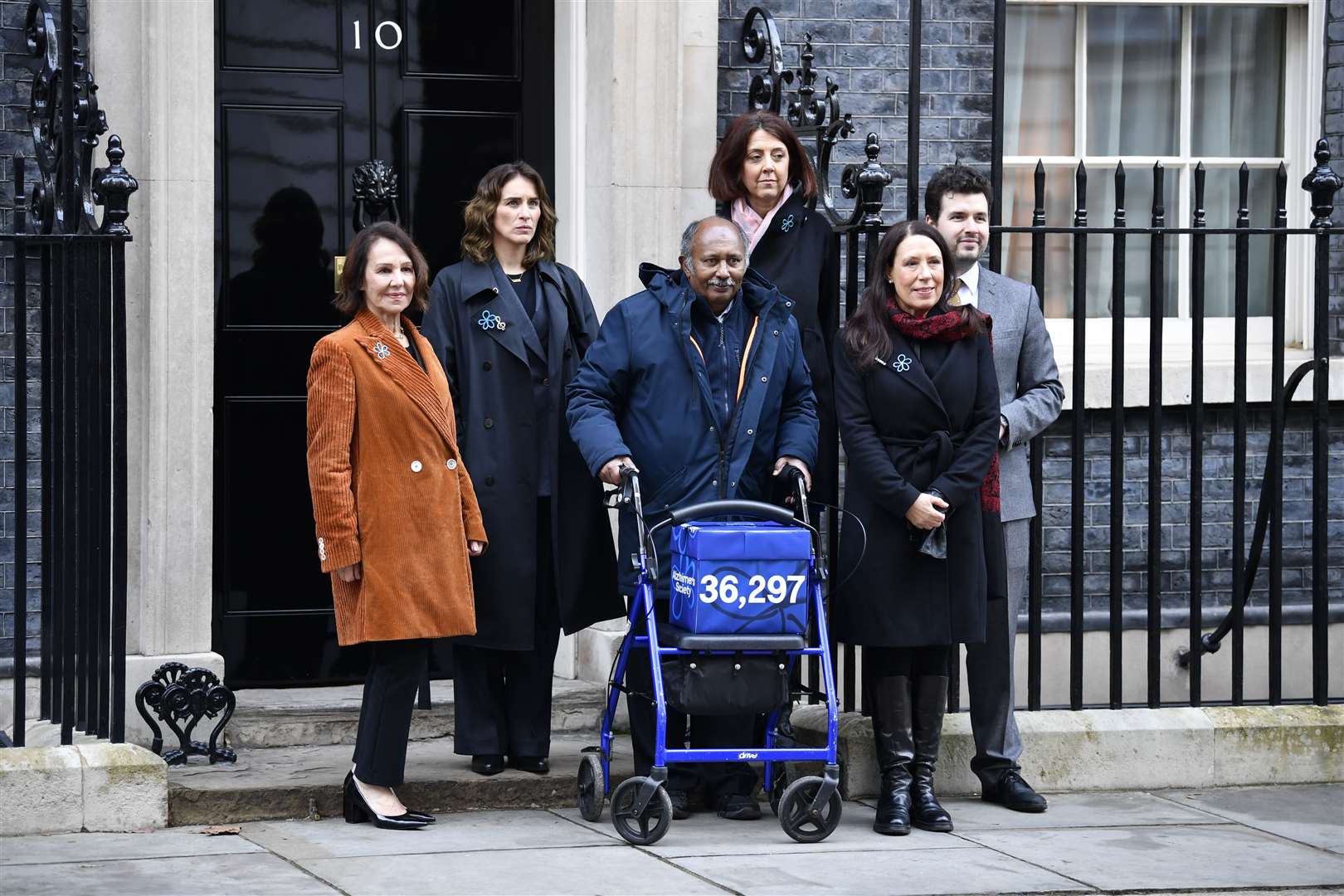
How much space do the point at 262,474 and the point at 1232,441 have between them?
13.6ft

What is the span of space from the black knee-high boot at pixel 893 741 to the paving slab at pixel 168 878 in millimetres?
1833

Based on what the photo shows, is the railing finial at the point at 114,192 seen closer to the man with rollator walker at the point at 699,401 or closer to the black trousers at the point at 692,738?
the man with rollator walker at the point at 699,401

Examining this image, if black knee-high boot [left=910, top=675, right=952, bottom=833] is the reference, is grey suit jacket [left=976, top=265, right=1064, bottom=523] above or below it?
above

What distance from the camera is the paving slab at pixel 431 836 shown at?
233 inches

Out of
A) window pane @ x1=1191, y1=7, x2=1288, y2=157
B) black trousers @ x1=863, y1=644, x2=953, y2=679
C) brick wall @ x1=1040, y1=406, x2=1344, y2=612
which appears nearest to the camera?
black trousers @ x1=863, y1=644, x2=953, y2=679

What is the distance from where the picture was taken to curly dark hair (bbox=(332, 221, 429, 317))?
6.17 meters

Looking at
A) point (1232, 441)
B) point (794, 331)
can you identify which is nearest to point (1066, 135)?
point (1232, 441)

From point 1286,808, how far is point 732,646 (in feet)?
7.09

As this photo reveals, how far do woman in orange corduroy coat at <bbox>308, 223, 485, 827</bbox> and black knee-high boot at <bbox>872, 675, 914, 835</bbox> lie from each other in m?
1.33

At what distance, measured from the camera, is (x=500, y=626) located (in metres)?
6.54

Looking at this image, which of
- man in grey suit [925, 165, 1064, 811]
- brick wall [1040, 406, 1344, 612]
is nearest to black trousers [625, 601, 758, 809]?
man in grey suit [925, 165, 1064, 811]

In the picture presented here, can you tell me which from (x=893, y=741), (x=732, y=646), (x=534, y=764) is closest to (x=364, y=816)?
(x=534, y=764)

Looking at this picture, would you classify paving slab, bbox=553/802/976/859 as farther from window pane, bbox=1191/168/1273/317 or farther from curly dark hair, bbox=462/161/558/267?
window pane, bbox=1191/168/1273/317

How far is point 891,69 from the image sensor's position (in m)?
8.30
